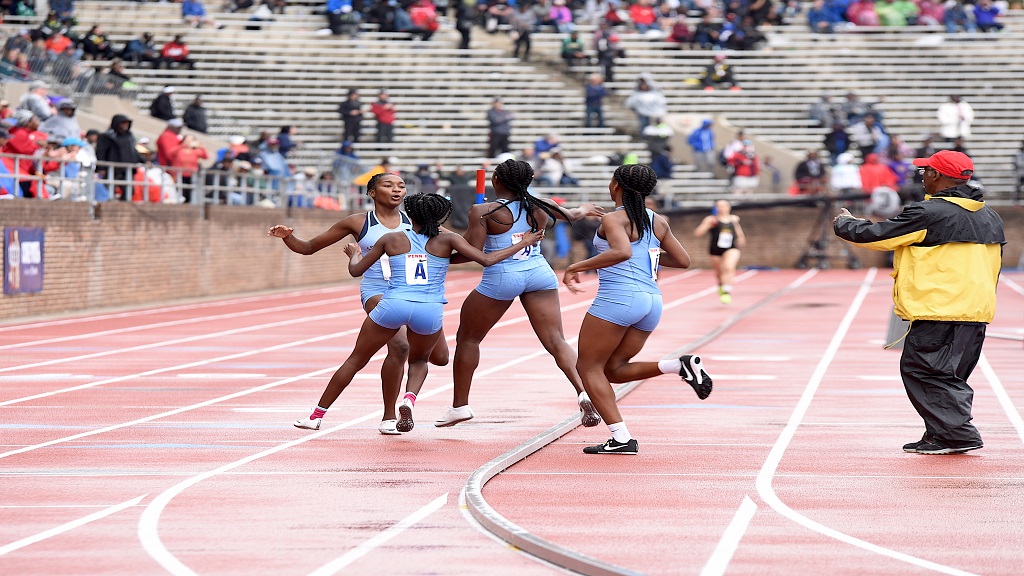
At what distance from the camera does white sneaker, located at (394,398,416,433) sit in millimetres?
11148

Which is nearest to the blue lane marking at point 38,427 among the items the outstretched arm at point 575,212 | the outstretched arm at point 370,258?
the outstretched arm at point 370,258

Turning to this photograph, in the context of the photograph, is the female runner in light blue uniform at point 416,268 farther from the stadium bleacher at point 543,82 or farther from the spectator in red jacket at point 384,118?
the spectator in red jacket at point 384,118

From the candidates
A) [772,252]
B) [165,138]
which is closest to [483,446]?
[165,138]

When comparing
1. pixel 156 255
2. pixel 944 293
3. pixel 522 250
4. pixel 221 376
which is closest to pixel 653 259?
pixel 522 250

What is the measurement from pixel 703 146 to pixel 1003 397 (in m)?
31.7

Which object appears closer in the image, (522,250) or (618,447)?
(618,447)

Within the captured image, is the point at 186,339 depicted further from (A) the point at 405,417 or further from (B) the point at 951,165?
(B) the point at 951,165

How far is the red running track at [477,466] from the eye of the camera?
726 centimetres

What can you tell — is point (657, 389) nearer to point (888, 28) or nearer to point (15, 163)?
point (15, 163)

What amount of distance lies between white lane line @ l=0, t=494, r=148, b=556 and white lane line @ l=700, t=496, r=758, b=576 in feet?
9.74

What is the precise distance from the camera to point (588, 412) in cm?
1102

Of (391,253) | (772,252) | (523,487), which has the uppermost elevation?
(391,253)

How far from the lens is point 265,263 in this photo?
3384 centimetres

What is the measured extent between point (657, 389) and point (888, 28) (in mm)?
39576
